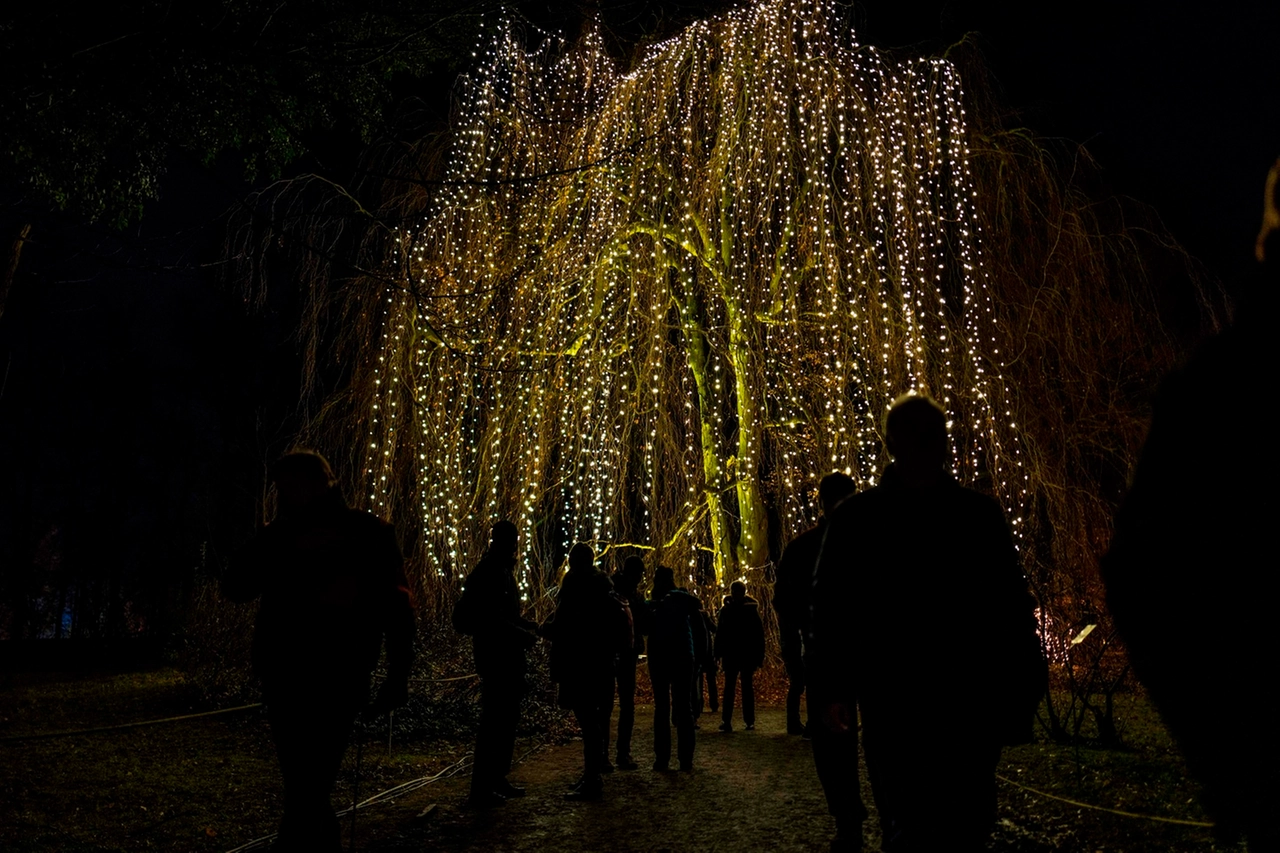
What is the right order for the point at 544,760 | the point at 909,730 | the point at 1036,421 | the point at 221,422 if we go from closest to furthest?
the point at 909,730, the point at 544,760, the point at 1036,421, the point at 221,422

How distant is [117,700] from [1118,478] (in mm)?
15055

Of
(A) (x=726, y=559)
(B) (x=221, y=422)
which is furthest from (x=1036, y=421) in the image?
(B) (x=221, y=422)

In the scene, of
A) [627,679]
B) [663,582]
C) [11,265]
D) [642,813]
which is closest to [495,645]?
[642,813]

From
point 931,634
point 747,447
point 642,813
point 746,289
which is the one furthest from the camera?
point 747,447

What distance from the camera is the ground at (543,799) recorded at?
5.00 m

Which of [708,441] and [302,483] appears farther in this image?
[708,441]

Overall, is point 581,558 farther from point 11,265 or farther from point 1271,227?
point 11,265

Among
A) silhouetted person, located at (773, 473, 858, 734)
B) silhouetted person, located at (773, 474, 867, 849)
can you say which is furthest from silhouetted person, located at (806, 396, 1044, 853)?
silhouetted person, located at (773, 473, 858, 734)

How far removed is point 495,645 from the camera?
229 inches

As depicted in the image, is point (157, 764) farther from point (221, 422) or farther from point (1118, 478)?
point (221, 422)

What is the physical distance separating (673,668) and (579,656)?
166 cm

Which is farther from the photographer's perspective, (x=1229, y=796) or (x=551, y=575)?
(x=551, y=575)

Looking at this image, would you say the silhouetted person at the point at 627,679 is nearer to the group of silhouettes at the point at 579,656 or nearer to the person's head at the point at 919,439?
the group of silhouettes at the point at 579,656

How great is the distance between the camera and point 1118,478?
36.8ft
